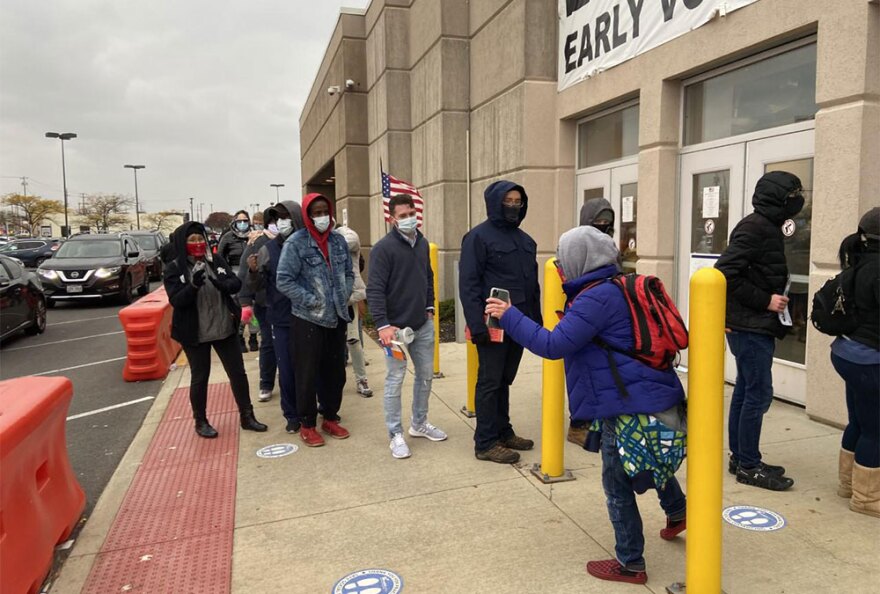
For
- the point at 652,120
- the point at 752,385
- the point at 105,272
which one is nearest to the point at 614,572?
the point at 752,385

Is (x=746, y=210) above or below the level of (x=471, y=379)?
above

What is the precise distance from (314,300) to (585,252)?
254 cm

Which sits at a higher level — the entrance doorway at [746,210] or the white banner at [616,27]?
the white banner at [616,27]

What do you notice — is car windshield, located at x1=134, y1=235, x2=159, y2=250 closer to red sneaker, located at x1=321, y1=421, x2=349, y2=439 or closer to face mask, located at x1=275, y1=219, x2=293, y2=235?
face mask, located at x1=275, y1=219, x2=293, y2=235

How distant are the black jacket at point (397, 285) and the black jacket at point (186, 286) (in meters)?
1.33

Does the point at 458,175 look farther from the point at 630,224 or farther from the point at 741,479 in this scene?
the point at 741,479

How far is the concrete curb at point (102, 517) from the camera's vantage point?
3.05m

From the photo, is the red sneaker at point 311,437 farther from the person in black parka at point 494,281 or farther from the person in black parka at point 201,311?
the person in black parka at point 494,281

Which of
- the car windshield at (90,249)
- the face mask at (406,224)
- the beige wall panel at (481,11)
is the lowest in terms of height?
the car windshield at (90,249)

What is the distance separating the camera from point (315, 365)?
4781 mm

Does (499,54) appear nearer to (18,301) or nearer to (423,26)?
(423,26)

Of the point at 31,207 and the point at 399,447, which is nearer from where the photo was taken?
the point at 399,447

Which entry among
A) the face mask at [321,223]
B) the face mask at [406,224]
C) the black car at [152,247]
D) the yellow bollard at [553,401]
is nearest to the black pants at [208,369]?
Answer: the face mask at [321,223]

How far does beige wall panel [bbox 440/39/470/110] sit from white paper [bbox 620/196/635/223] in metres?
4.09
